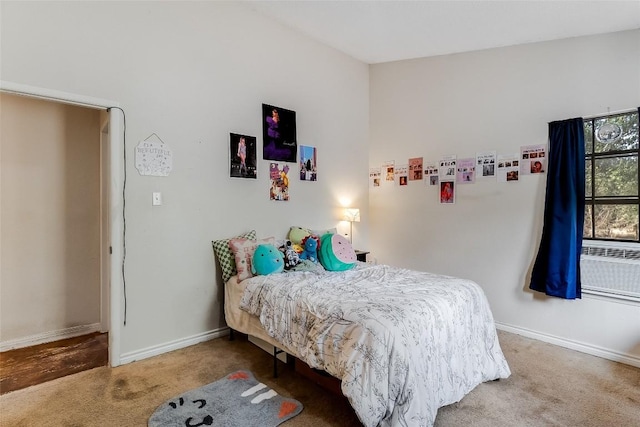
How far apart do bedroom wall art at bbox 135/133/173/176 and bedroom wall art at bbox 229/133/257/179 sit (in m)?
0.55

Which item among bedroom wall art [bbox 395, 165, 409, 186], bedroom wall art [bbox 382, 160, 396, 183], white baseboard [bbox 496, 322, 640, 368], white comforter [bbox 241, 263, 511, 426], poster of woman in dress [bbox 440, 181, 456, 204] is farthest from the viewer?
bedroom wall art [bbox 382, 160, 396, 183]

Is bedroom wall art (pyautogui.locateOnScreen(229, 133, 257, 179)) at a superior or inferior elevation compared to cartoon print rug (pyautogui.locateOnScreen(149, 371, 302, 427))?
superior

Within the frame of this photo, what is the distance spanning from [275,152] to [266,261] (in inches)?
48.3

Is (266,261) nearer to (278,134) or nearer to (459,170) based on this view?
(278,134)

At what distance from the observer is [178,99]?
8.98 feet

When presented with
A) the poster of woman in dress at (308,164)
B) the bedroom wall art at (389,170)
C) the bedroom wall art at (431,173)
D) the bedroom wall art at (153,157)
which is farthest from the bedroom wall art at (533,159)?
the bedroom wall art at (153,157)

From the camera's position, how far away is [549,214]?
2.87 m

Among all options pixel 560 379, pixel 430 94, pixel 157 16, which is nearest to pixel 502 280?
pixel 560 379

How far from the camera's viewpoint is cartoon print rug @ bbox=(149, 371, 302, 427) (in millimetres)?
1801

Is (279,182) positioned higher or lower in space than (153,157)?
lower

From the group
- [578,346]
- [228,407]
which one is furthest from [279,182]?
[578,346]

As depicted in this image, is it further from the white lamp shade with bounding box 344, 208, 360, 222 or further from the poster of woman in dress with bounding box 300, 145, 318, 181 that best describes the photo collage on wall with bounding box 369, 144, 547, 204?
the poster of woman in dress with bounding box 300, 145, 318, 181

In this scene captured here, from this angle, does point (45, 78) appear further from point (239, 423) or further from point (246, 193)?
point (239, 423)

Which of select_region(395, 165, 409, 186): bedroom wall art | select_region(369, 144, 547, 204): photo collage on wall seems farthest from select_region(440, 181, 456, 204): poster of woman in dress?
select_region(395, 165, 409, 186): bedroom wall art
